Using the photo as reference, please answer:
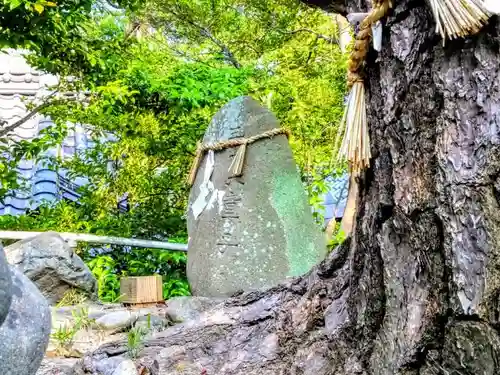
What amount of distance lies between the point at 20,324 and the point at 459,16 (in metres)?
1.25

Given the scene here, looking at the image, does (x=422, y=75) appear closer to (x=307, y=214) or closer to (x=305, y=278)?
(x=305, y=278)

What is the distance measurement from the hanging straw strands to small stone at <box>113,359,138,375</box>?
823 millimetres

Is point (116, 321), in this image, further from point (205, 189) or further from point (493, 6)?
point (493, 6)

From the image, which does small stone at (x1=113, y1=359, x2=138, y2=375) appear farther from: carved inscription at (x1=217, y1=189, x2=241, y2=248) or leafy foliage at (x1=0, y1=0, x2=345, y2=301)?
leafy foliage at (x1=0, y1=0, x2=345, y2=301)

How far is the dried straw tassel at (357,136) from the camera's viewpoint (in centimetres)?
107

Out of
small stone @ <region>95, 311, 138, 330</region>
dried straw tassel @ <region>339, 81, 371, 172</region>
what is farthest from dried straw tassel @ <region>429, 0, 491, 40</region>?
small stone @ <region>95, 311, 138, 330</region>

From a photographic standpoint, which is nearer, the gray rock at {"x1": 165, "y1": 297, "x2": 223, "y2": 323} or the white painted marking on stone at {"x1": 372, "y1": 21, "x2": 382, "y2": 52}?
the white painted marking on stone at {"x1": 372, "y1": 21, "x2": 382, "y2": 52}

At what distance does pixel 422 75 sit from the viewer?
3.15ft

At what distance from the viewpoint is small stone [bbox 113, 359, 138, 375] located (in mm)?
1476

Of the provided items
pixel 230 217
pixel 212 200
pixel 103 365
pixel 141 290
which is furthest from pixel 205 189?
pixel 103 365

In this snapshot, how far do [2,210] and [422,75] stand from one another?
232 inches

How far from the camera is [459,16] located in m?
0.85

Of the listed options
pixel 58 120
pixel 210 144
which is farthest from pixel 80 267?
pixel 58 120

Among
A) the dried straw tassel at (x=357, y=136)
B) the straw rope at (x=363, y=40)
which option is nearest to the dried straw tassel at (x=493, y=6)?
the straw rope at (x=363, y=40)
